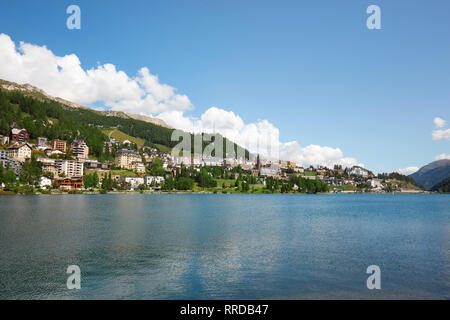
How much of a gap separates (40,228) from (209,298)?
35.2 metres

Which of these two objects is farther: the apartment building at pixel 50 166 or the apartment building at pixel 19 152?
the apartment building at pixel 19 152

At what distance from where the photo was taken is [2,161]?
155375 millimetres

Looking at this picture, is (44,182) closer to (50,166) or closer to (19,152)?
(50,166)

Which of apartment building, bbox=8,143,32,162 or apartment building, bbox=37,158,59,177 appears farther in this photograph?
apartment building, bbox=8,143,32,162
